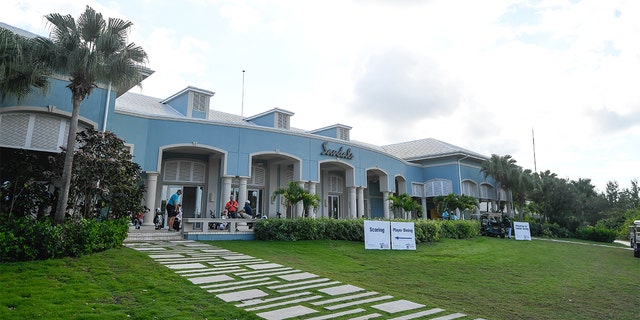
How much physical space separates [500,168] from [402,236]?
70.5 feet

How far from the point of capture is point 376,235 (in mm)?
14664

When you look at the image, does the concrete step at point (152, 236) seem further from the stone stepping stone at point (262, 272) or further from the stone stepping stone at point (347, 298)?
the stone stepping stone at point (347, 298)

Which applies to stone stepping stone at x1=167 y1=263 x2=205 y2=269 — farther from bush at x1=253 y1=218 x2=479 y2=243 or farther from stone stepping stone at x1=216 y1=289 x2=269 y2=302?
bush at x1=253 y1=218 x2=479 y2=243

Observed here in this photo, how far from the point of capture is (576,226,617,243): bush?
103 ft

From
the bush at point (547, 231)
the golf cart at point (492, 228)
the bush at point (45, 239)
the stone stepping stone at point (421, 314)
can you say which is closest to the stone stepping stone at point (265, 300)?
the stone stepping stone at point (421, 314)

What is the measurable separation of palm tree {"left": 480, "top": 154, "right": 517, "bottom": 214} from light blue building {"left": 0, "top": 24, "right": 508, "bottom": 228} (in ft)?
9.81

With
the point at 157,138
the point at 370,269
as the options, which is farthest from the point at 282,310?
the point at 157,138

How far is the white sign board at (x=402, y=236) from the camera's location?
15.0 m

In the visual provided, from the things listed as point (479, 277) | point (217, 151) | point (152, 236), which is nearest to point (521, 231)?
point (479, 277)

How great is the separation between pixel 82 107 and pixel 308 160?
11.6 m

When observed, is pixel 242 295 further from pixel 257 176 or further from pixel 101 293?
pixel 257 176

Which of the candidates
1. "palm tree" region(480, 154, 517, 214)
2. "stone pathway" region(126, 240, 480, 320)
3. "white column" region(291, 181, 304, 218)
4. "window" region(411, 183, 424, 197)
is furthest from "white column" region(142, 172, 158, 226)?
"palm tree" region(480, 154, 517, 214)

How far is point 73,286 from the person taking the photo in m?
6.45

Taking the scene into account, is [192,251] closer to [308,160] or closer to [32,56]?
[32,56]
